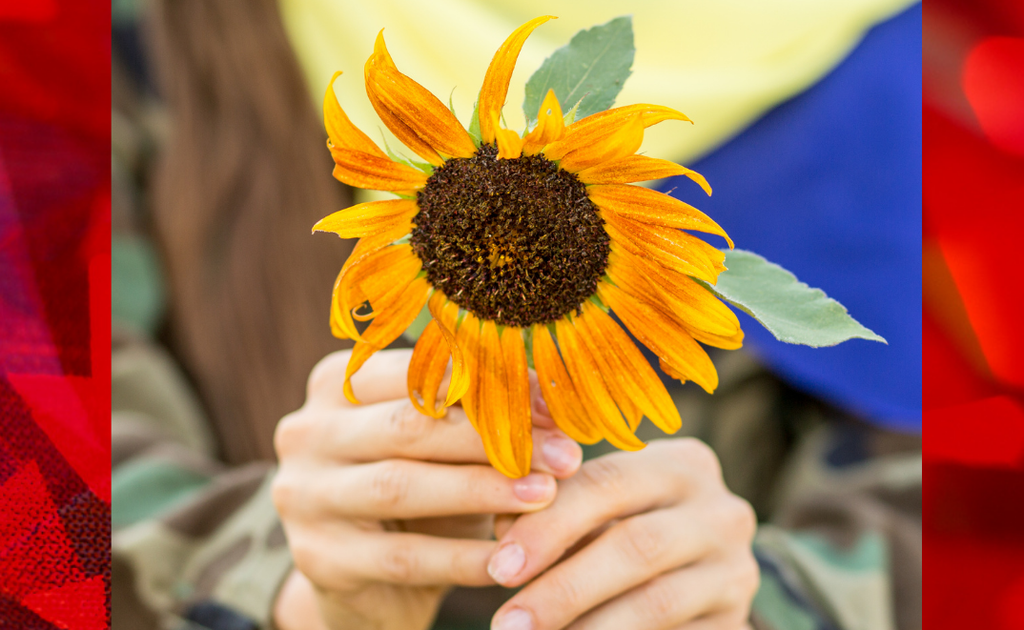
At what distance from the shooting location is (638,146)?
5.9 inches

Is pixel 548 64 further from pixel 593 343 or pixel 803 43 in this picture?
pixel 803 43

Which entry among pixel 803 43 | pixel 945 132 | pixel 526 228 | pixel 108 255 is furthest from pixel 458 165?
pixel 803 43

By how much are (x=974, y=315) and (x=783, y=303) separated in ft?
0.87

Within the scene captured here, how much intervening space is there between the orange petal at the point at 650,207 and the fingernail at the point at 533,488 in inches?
4.7

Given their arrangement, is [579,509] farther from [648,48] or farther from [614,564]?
[648,48]

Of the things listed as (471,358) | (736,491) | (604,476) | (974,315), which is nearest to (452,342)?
(471,358)

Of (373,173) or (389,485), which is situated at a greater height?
(373,173)

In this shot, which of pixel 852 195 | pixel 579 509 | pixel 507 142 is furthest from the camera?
pixel 852 195

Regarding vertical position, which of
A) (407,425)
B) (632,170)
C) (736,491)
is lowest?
(736,491)

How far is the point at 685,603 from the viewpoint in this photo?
276 millimetres

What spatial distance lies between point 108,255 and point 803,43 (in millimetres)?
500

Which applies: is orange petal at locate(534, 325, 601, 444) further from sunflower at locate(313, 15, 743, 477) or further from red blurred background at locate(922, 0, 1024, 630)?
red blurred background at locate(922, 0, 1024, 630)

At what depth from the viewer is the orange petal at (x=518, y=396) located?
19cm

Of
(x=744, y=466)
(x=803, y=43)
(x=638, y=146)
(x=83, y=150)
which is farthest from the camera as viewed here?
(x=744, y=466)
